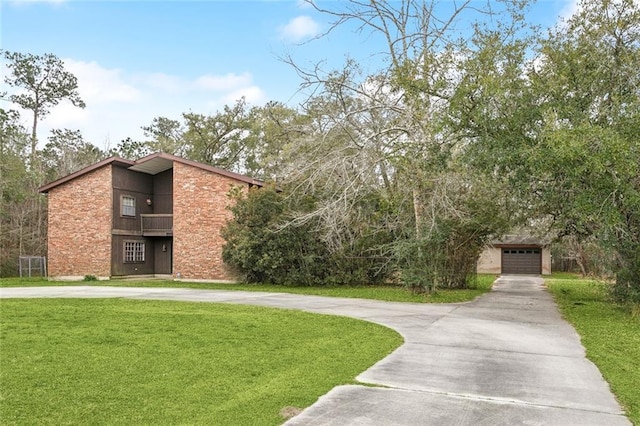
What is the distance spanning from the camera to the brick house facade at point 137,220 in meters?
24.1

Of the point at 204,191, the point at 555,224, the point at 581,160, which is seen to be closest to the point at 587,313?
the point at 555,224

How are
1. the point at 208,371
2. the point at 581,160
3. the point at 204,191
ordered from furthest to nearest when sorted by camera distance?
1. the point at 204,191
2. the point at 581,160
3. the point at 208,371

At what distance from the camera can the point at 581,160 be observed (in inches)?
395

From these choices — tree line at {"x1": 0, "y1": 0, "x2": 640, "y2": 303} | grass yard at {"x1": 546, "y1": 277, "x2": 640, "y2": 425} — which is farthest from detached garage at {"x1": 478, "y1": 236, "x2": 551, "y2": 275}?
grass yard at {"x1": 546, "y1": 277, "x2": 640, "y2": 425}

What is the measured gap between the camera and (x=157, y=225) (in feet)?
89.4

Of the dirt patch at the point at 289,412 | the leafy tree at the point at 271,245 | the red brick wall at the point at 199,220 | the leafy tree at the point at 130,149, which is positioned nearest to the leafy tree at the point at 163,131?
the leafy tree at the point at 130,149

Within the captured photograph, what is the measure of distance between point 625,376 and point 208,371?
16.3 ft

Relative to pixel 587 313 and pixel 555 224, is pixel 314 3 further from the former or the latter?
pixel 587 313

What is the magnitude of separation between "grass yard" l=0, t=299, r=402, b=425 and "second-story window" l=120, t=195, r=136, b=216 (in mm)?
15388

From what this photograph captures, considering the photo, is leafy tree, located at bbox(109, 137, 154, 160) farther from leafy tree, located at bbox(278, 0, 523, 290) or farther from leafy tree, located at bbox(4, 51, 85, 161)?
leafy tree, located at bbox(278, 0, 523, 290)

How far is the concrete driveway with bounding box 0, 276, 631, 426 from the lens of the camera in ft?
15.6

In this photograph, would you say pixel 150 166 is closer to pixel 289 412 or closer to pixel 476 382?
pixel 476 382

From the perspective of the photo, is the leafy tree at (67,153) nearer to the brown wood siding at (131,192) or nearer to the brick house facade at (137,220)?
the brown wood siding at (131,192)

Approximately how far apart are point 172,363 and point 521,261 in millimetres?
36209
